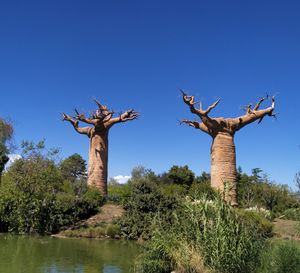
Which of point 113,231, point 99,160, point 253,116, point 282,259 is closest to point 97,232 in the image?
point 113,231

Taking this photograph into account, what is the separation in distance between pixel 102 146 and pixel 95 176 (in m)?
1.83

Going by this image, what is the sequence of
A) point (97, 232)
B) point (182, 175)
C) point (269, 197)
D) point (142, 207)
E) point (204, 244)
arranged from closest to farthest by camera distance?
point (204, 244)
point (142, 207)
point (97, 232)
point (269, 197)
point (182, 175)

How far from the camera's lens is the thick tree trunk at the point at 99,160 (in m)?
26.5

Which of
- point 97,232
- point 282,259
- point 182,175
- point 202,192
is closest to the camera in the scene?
point 282,259

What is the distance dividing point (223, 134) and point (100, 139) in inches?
301

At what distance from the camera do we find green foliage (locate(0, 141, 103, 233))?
20.3 metres

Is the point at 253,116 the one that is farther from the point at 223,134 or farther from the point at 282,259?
the point at 282,259

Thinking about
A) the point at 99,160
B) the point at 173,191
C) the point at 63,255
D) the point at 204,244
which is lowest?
the point at 63,255

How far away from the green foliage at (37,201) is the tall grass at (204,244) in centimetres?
1185

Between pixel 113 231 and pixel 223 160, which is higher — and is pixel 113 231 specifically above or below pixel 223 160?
below

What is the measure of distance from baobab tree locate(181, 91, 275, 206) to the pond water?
22.8ft

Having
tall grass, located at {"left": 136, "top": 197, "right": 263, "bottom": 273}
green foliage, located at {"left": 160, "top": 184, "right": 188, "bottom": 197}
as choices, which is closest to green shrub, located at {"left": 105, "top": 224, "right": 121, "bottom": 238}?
green foliage, located at {"left": 160, "top": 184, "right": 188, "bottom": 197}

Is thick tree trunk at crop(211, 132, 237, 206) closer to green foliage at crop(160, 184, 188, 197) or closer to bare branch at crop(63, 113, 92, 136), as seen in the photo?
green foliage at crop(160, 184, 188, 197)

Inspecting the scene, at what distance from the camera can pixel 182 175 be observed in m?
37.0
